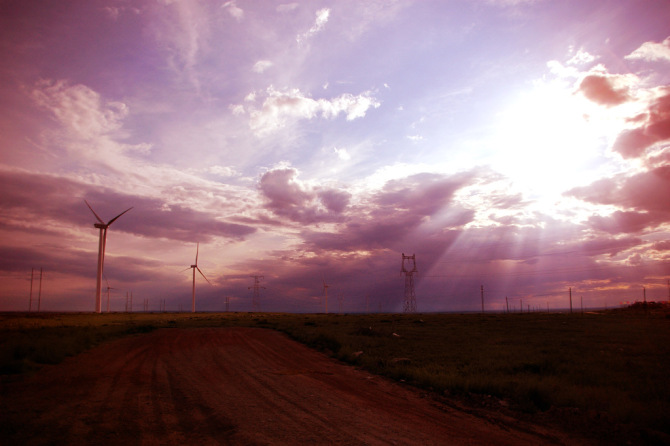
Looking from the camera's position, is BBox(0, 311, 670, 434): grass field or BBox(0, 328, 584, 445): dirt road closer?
BBox(0, 328, 584, 445): dirt road

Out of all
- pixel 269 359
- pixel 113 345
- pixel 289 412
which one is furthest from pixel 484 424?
pixel 113 345

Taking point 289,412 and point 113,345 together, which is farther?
point 113,345

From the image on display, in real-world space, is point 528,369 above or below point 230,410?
below

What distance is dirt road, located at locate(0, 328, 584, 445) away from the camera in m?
9.93

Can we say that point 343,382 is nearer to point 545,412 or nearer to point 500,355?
point 545,412

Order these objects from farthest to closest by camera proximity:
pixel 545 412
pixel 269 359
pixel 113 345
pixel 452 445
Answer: pixel 113 345
pixel 269 359
pixel 545 412
pixel 452 445

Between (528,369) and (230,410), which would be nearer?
(230,410)

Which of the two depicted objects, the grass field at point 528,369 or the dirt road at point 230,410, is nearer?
the dirt road at point 230,410

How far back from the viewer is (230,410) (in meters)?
12.2

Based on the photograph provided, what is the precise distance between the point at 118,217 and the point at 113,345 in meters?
71.2

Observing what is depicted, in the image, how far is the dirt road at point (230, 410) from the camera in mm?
9930

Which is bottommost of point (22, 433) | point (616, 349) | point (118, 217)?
point (616, 349)

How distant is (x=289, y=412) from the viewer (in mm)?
12133

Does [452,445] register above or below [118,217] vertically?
below
